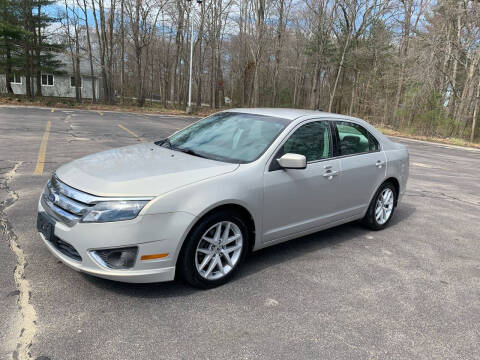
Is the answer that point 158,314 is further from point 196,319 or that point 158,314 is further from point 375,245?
point 375,245

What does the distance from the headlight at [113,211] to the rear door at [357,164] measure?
2.48m

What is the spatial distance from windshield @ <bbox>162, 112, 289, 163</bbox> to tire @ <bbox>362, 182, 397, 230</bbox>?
187 cm

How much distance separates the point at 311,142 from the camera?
4.21 meters

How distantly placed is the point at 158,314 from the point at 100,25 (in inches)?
A: 1385

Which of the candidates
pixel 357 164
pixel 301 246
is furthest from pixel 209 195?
pixel 357 164

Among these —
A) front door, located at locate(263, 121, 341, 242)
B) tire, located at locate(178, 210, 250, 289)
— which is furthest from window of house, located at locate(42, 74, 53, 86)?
tire, located at locate(178, 210, 250, 289)

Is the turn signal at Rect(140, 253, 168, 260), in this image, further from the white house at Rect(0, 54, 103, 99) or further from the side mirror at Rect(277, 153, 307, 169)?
the white house at Rect(0, 54, 103, 99)

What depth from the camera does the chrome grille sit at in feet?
9.61

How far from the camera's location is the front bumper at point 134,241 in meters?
2.85

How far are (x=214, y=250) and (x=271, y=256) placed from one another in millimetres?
1025

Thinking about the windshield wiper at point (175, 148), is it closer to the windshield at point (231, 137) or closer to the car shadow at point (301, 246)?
the windshield at point (231, 137)

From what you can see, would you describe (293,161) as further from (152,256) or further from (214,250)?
(152,256)

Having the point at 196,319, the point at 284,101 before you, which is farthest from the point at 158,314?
the point at 284,101

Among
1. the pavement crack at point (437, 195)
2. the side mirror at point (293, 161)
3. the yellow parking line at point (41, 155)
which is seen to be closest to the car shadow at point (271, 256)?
the side mirror at point (293, 161)
